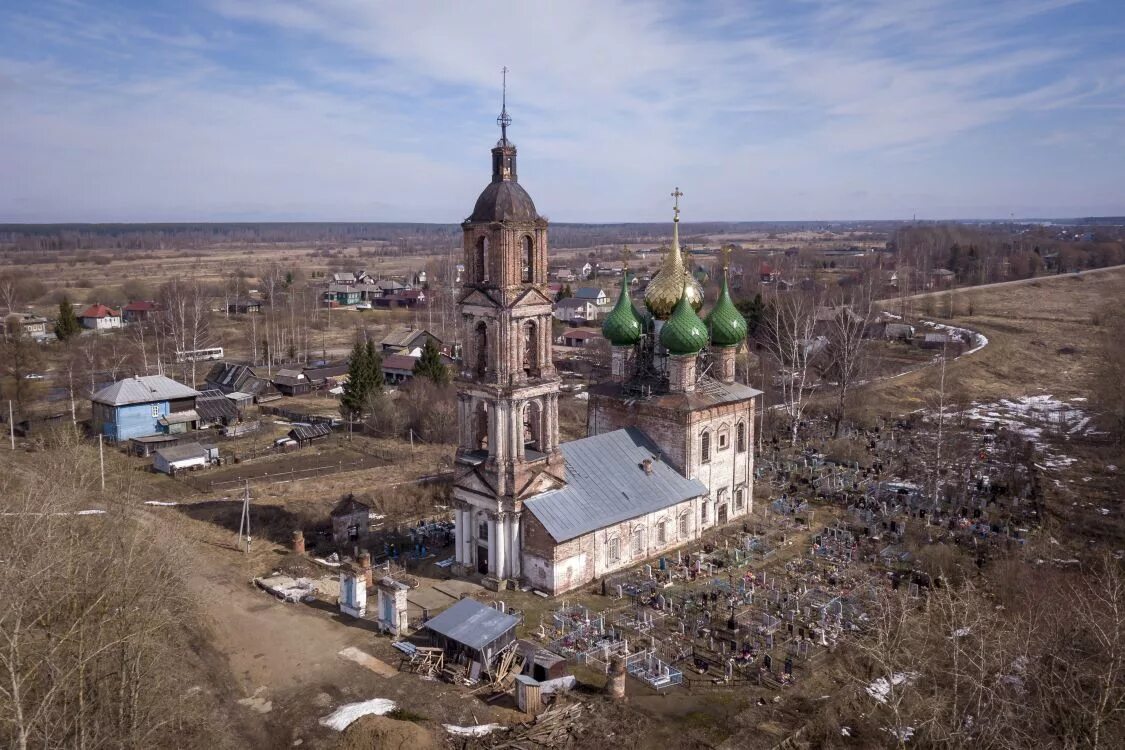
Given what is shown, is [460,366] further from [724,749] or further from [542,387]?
[724,749]

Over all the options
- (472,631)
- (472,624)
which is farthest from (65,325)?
(472,631)

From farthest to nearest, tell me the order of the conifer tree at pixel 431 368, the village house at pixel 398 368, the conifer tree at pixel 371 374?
the village house at pixel 398 368, the conifer tree at pixel 431 368, the conifer tree at pixel 371 374

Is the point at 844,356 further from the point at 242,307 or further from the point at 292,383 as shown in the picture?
the point at 242,307

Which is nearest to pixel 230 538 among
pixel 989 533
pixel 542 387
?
pixel 542 387

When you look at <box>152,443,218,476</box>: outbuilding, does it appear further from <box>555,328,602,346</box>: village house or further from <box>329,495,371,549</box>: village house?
<box>555,328,602,346</box>: village house

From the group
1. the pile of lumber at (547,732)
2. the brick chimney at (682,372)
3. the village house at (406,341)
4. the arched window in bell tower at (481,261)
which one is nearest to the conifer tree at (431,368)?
the village house at (406,341)

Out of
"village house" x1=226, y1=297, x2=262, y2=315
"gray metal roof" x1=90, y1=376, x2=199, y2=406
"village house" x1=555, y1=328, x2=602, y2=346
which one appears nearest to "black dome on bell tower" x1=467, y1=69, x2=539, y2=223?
"gray metal roof" x1=90, y1=376, x2=199, y2=406

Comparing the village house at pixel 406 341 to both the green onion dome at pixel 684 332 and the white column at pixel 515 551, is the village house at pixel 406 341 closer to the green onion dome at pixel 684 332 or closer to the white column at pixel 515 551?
the green onion dome at pixel 684 332

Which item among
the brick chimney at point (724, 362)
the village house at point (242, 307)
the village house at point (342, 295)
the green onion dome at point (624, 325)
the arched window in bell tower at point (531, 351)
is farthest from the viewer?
the village house at point (342, 295)
